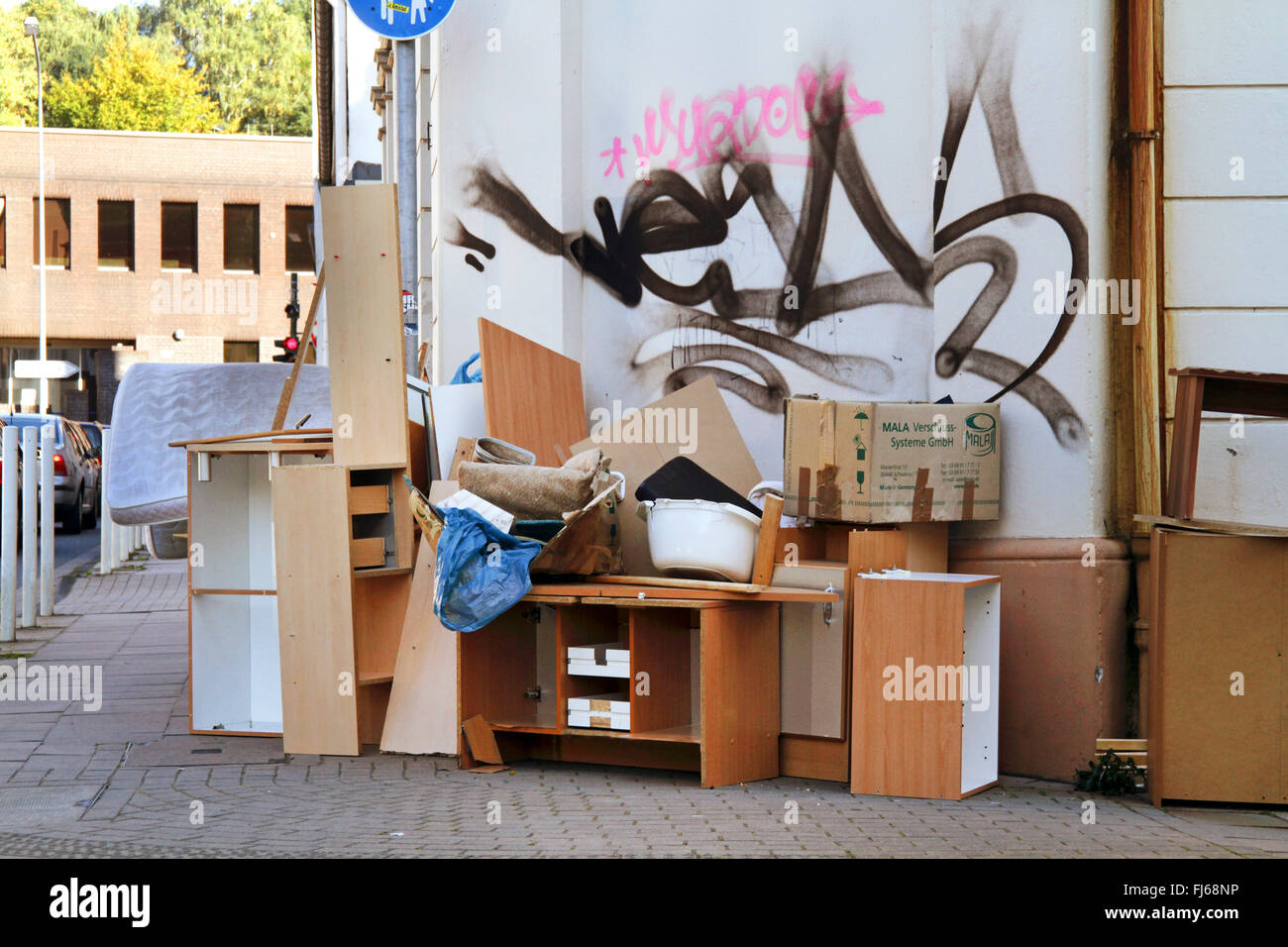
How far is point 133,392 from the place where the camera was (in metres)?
8.45

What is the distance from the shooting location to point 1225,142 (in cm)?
625

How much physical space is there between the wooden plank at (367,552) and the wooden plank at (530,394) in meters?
0.87

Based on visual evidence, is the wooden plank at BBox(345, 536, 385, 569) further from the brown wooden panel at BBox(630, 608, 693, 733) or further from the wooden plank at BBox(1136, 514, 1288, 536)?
the wooden plank at BBox(1136, 514, 1288, 536)

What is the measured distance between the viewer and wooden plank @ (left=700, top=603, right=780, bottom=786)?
5.64 metres

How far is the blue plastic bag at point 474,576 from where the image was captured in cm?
577

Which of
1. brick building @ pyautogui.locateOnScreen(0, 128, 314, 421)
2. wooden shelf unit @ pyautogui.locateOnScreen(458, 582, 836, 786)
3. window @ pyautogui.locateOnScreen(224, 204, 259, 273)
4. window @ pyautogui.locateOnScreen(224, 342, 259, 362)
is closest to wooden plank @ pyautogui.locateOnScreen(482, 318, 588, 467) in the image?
wooden shelf unit @ pyautogui.locateOnScreen(458, 582, 836, 786)

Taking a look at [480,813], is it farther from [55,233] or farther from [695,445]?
[55,233]

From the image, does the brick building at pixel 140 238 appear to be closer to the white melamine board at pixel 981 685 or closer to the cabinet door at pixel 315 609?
the cabinet door at pixel 315 609

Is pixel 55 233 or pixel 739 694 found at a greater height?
pixel 55 233

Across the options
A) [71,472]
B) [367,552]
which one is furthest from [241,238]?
[367,552]

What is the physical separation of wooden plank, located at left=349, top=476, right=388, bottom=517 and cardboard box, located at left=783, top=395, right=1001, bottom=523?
1924 millimetres

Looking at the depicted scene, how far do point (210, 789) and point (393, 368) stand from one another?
2.15m

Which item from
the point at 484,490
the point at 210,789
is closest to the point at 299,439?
the point at 484,490

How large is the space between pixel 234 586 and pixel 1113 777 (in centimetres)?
445
